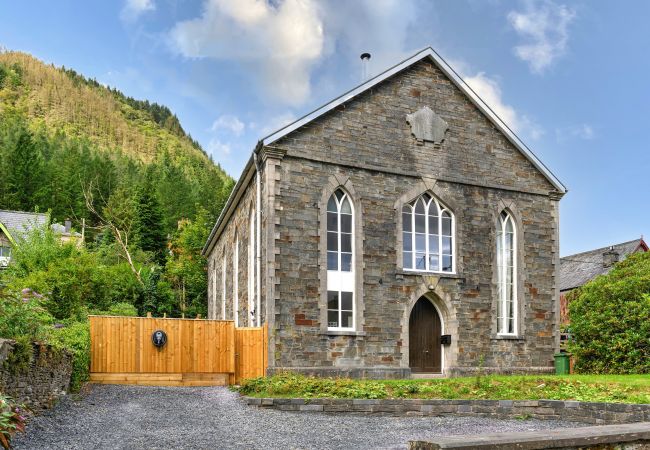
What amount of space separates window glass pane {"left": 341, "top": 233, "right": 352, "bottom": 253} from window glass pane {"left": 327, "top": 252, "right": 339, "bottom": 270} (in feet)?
1.29

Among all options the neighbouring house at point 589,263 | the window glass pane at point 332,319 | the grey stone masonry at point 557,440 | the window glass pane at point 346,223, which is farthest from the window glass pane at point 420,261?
the neighbouring house at point 589,263

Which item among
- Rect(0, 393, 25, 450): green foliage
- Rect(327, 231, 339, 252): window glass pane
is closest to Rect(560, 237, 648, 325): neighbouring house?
Rect(327, 231, 339, 252): window glass pane

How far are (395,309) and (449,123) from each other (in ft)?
22.0

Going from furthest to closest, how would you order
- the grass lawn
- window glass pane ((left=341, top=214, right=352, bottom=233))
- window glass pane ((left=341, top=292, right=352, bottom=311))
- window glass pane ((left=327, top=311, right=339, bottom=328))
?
window glass pane ((left=341, top=214, right=352, bottom=233)) < window glass pane ((left=341, top=292, right=352, bottom=311)) < window glass pane ((left=327, top=311, right=339, bottom=328)) < the grass lawn

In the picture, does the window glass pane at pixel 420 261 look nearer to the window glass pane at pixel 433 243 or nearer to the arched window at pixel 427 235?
the arched window at pixel 427 235

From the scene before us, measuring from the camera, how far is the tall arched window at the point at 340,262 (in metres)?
17.7

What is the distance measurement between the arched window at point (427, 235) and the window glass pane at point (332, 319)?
115 inches

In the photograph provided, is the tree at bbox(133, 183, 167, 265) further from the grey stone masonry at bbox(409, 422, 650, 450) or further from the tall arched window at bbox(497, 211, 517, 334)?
the grey stone masonry at bbox(409, 422, 650, 450)

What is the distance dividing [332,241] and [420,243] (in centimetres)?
318

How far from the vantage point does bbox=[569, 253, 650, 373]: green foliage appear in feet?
58.1

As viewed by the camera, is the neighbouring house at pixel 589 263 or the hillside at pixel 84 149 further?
the hillside at pixel 84 149

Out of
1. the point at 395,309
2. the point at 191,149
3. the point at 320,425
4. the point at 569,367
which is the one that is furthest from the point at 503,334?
the point at 191,149

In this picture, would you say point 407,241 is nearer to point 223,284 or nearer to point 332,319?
point 332,319

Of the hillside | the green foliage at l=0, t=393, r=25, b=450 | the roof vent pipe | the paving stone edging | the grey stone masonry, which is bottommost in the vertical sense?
the paving stone edging
